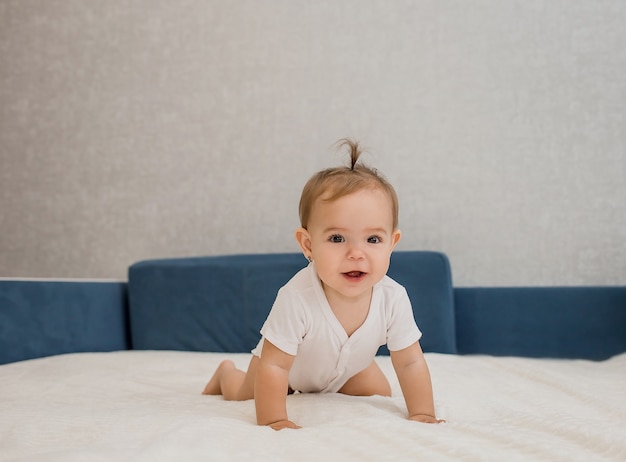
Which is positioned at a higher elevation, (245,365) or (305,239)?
(305,239)

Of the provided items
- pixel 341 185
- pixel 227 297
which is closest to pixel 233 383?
pixel 341 185

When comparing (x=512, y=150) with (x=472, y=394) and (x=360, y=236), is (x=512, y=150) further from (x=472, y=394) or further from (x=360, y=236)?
(x=360, y=236)

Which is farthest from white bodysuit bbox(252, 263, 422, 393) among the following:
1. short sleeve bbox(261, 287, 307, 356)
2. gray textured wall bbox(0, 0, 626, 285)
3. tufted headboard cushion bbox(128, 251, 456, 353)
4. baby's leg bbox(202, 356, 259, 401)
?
gray textured wall bbox(0, 0, 626, 285)

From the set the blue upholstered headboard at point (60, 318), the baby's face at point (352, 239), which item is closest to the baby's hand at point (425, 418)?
the baby's face at point (352, 239)

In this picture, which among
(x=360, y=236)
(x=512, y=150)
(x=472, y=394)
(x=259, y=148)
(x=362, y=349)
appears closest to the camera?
(x=360, y=236)

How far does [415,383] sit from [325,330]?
0.65 feet

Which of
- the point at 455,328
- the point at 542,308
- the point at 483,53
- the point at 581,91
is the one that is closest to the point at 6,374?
the point at 455,328

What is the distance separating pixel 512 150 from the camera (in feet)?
7.63

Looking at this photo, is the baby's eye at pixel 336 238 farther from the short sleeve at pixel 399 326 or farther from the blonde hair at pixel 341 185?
the short sleeve at pixel 399 326

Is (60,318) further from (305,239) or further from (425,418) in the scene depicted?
(425,418)

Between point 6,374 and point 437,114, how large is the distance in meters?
1.60

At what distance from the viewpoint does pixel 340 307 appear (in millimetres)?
1323

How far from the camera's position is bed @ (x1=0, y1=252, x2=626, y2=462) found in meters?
0.98

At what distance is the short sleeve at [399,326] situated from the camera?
52.4 inches
